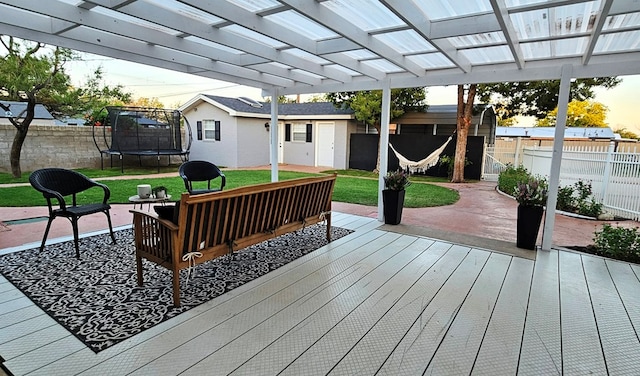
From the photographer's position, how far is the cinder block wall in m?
9.51

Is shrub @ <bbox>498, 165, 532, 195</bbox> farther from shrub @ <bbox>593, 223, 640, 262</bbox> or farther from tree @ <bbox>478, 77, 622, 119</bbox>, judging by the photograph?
shrub @ <bbox>593, 223, 640, 262</bbox>

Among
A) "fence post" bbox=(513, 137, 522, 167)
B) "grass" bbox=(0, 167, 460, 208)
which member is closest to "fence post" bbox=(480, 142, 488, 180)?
"fence post" bbox=(513, 137, 522, 167)

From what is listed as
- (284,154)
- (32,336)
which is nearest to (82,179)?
(32,336)

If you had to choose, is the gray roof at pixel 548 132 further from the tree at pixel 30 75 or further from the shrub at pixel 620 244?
the tree at pixel 30 75

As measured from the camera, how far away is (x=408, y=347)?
2107 millimetres

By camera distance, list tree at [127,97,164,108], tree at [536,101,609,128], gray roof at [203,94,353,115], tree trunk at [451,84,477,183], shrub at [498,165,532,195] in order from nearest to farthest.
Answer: shrub at [498,165,532,195] < tree trunk at [451,84,477,183] < gray roof at [203,94,353,115] < tree at [536,101,609,128] < tree at [127,97,164,108]

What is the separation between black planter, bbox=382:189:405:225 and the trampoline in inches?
350

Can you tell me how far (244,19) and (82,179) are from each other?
9.35ft

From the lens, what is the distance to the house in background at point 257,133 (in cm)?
1354

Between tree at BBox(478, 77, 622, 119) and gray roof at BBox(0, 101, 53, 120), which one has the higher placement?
tree at BBox(478, 77, 622, 119)

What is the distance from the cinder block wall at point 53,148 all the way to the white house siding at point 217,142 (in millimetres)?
3877

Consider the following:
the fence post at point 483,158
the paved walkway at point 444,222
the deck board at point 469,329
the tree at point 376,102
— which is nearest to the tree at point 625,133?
the fence post at point 483,158

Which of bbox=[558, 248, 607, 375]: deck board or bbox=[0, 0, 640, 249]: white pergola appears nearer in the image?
bbox=[558, 248, 607, 375]: deck board

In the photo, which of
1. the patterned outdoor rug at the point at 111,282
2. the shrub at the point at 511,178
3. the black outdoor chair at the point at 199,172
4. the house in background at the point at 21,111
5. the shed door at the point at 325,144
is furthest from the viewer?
the shed door at the point at 325,144
